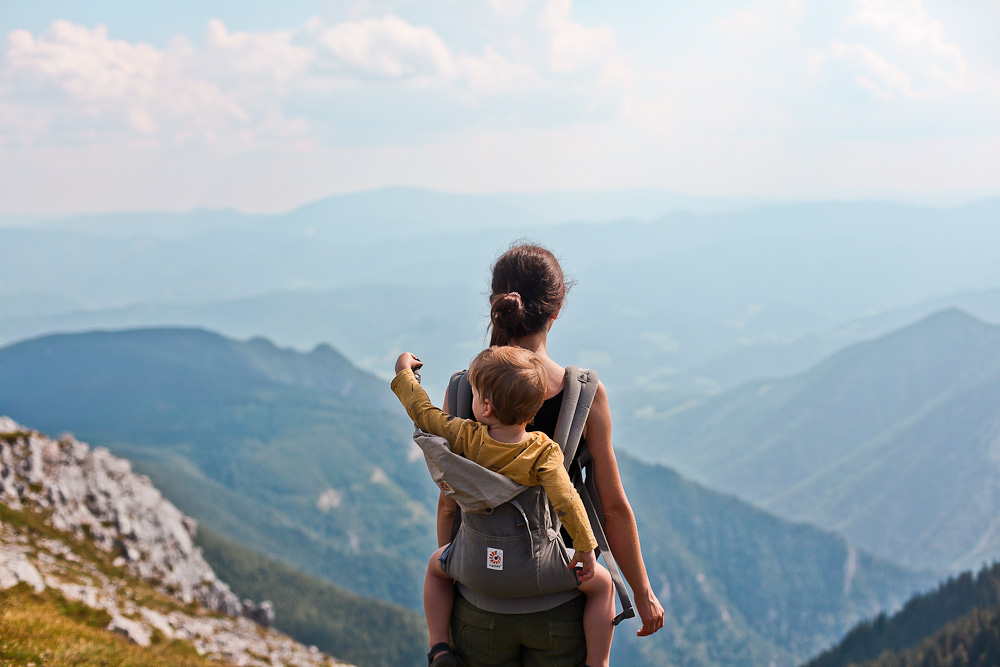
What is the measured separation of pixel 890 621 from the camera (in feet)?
523

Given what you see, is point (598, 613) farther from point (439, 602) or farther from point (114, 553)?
point (114, 553)

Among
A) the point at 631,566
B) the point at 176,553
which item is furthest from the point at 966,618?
the point at 631,566

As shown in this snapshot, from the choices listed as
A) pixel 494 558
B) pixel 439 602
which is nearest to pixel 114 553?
pixel 439 602

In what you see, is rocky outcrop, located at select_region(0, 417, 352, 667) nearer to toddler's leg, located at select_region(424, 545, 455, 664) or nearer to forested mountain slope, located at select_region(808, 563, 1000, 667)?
toddler's leg, located at select_region(424, 545, 455, 664)

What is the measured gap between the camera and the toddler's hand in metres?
5.04

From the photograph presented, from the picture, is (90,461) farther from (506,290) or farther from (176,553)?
(506,290)

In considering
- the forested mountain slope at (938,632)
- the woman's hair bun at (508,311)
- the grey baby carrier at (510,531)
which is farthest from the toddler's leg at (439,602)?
the forested mountain slope at (938,632)

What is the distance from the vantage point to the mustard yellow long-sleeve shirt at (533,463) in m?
4.88

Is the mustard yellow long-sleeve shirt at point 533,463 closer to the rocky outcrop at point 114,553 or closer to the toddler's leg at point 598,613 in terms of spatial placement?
the toddler's leg at point 598,613

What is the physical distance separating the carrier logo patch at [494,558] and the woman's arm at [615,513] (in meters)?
1.02

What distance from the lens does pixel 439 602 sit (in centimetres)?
558

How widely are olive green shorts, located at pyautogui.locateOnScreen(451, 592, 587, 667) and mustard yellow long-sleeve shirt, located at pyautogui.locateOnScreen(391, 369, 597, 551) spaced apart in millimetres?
647

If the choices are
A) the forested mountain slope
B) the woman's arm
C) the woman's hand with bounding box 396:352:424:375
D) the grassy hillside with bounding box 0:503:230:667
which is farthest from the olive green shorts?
the forested mountain slope

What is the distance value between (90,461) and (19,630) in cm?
5667
